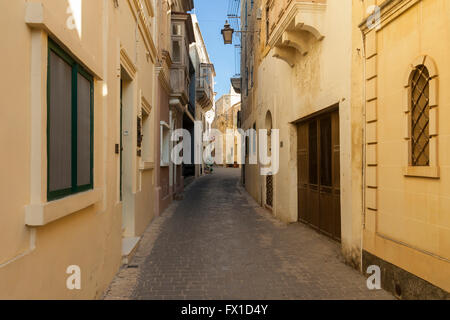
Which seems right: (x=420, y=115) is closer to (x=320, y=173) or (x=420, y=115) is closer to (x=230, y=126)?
(x=320, y=173)

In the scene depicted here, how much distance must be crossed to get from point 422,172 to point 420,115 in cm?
69

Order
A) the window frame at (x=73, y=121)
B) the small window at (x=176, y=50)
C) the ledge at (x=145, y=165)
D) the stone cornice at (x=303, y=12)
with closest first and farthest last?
the window frame at (x=73, y=121)
the stone cornice at (x=303, y=12)
the ledge at (x=145, y=165)
the small window at (x=176, y=50)

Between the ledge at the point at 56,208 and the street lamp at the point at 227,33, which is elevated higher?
the street lamp at the point at 227,33

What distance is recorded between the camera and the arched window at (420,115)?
3869 mm

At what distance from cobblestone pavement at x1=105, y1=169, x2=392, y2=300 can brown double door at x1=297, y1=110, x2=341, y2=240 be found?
0.40 metres

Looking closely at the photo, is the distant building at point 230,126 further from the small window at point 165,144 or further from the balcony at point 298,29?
the balcony at point 298,29

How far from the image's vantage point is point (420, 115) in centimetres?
399

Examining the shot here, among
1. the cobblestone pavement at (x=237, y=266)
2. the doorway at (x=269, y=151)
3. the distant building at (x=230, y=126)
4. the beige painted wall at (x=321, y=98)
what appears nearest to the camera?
the cobblestone pavement at (x=237, y=266)

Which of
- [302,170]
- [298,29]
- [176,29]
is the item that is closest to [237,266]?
[302,170]

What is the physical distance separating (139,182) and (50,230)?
4.53 metres

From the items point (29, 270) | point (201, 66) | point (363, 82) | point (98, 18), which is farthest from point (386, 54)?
point (201, 66)

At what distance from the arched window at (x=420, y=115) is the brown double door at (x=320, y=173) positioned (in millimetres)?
2582

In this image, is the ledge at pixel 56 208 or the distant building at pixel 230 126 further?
the distant building at pixel 230 126

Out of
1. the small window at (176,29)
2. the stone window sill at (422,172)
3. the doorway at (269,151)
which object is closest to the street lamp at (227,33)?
the small window at (176,29)
